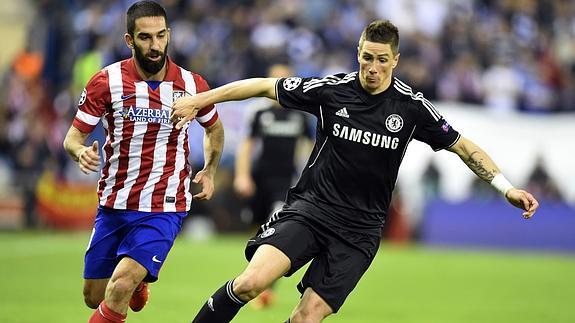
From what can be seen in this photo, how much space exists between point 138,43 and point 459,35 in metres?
16.1

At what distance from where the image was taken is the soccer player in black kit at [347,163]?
7.52m

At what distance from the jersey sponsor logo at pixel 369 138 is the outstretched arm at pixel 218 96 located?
58cm

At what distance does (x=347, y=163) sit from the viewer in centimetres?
771

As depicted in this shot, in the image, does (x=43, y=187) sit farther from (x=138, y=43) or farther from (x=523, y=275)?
(x=138, y=43)

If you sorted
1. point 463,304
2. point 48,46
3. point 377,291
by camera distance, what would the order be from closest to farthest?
1. point 463,304
2. point 377,291
3. point 48,46

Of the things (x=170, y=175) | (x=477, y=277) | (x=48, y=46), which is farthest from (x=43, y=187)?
(x=170, y=175)

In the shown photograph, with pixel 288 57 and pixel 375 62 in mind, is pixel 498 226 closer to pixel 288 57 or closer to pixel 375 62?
pixel 288 57

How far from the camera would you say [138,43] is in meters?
7.66

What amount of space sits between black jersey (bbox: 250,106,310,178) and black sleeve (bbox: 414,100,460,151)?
213 inches

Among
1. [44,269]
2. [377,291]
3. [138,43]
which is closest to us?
[138,43]

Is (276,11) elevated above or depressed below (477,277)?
above

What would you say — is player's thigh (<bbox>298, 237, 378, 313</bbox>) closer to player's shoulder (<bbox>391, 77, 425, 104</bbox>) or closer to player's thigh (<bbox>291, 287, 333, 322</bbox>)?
player's thigh (<bbox>291, 287, 333, 322</bbox>)

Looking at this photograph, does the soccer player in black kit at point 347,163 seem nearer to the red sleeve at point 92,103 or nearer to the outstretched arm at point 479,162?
the outstretched arm at point 479,162

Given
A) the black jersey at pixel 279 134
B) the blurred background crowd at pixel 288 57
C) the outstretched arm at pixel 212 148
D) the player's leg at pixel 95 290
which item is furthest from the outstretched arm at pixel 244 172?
the blurred background crowd at pixel 288 57
